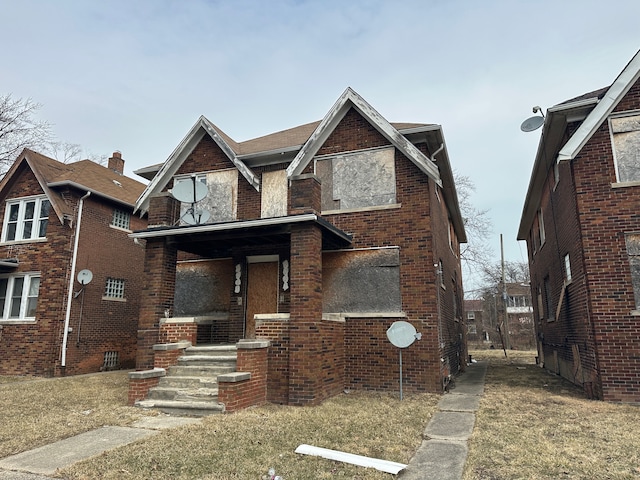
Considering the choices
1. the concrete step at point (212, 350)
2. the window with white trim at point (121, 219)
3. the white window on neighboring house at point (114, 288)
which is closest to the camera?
the concrete step at point (212, 350)

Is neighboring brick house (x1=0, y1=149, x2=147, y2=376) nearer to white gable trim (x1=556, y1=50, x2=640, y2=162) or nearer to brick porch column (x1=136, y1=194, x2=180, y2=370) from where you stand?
brick porch column (x1=136, y1=194, x2=180, y2=370)

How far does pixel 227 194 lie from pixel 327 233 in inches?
179

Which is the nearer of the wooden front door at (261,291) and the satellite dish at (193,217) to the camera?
the satellite dish at (193,217)

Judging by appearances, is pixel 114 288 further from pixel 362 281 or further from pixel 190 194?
pixel 362 281

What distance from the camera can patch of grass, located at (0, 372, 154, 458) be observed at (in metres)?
6.12

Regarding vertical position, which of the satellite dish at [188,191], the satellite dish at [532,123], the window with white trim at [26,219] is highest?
the satellite dish at [532,123]

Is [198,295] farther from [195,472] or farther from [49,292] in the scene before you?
[195,472]

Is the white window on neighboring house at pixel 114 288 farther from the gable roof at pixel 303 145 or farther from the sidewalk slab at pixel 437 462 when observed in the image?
the sidewalk slab at pixel 437 462

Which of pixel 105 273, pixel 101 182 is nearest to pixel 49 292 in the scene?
pixel 105 273

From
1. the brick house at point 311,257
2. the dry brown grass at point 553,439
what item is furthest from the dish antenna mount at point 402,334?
the dry brown grass at point 553,439

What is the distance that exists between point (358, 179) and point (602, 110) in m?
5.44

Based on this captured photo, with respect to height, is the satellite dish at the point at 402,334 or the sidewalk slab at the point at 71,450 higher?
the satellite dish at the point at 402,334

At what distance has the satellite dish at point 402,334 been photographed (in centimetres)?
903

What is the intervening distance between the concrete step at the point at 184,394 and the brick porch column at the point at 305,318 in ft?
4.70
